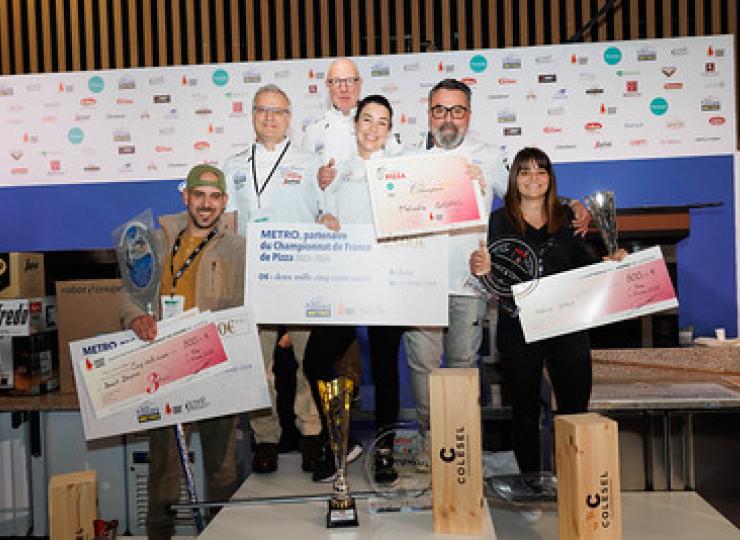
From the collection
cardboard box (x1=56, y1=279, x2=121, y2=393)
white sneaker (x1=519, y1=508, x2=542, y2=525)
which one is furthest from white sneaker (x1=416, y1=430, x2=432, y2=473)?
cardboard box (x1=56, y1=279, x2=121, y2=393)

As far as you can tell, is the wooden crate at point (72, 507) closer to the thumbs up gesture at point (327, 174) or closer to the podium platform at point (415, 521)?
the podium platform at point (415, 521)

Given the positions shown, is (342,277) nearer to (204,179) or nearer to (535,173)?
(204,179)

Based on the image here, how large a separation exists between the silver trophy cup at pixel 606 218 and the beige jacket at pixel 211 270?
149cm

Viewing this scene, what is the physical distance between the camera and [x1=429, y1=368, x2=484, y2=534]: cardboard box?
1.98 m

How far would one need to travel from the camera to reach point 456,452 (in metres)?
1.99

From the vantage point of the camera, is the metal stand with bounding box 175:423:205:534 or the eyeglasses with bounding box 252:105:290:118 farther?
the eyeglasses with bounding box 252:105:290:118

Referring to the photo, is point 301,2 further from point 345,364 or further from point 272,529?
point 272,529

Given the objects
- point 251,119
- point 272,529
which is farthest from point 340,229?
point 272,529

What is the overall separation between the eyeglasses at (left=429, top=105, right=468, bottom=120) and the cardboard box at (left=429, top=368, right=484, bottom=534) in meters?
1.63

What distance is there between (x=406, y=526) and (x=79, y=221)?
9.35ft

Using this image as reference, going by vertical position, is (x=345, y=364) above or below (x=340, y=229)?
below

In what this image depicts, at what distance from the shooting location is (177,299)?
120 inches

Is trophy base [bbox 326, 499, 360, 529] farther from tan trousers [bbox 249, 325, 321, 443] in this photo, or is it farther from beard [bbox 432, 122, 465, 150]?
beard [bbox 432, 122, 465, 150]

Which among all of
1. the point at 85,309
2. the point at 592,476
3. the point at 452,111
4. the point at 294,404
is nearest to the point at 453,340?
the point at 294,404
